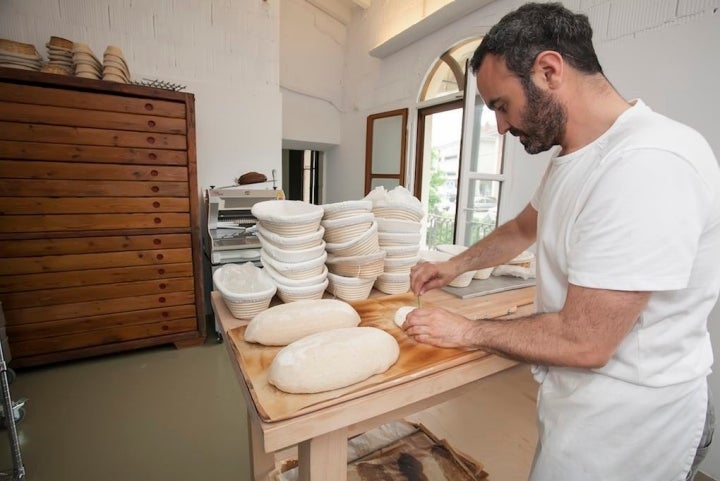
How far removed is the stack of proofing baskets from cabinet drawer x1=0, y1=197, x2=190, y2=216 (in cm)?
195

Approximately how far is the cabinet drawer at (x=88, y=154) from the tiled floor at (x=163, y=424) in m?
1.52

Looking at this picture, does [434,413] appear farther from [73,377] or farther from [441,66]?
[441,66]

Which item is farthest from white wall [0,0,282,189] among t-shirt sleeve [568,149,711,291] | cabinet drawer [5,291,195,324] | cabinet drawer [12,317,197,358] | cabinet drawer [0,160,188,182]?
t-shirt sleeve [568,149,711,291]

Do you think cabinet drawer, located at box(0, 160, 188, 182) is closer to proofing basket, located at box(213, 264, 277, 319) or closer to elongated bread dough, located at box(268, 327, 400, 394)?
proofing basket, located at box(213, 264, 277, 319)

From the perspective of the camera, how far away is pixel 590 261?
0.67 m

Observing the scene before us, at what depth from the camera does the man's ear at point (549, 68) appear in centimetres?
77

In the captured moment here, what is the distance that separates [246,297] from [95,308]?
7.03 feet

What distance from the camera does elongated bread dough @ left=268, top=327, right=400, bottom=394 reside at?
706mm

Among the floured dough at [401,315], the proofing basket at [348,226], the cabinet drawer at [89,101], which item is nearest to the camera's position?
the floured dough at [401,315]

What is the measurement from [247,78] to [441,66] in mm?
2124

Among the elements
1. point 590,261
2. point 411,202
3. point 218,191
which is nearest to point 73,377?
point 218,191

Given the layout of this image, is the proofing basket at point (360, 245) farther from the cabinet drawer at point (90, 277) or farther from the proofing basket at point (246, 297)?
the cabinet drawer at point (90, 277)

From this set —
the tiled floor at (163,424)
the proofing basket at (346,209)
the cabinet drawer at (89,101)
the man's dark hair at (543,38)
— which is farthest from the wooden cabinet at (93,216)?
the man's dark hair at (543,38)

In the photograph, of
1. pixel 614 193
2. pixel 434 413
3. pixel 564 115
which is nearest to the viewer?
pixel 614 193
